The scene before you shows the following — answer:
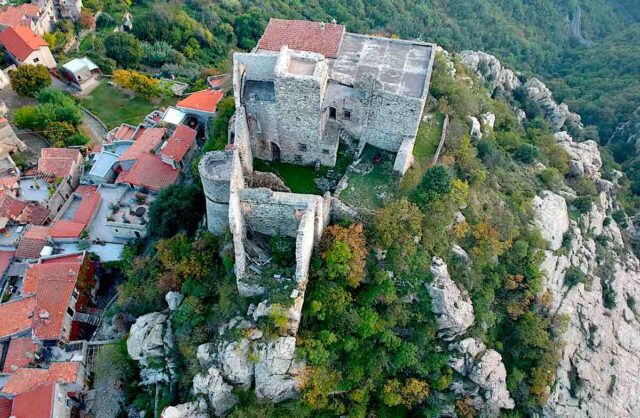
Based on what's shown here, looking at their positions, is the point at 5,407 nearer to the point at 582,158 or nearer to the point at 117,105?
the point at 117,105

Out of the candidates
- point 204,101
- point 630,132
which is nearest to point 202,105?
point 204,101

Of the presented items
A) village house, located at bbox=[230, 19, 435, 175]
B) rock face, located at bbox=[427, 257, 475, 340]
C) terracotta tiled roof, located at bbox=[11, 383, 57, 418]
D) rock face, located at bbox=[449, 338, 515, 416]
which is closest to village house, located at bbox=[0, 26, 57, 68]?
village house, located at bbox=[230, 19, 435, 175]

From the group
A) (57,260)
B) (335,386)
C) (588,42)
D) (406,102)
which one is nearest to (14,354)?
(57,260)

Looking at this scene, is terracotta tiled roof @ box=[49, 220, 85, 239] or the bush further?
the bush

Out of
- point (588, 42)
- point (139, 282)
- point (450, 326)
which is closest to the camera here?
point (450, 326)

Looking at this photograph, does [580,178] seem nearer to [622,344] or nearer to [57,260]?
[622,344]

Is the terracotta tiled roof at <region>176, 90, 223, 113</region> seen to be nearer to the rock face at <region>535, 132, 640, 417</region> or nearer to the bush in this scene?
the bush

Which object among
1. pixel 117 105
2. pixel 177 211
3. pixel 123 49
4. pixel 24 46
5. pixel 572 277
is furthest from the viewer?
pixel 123 49
